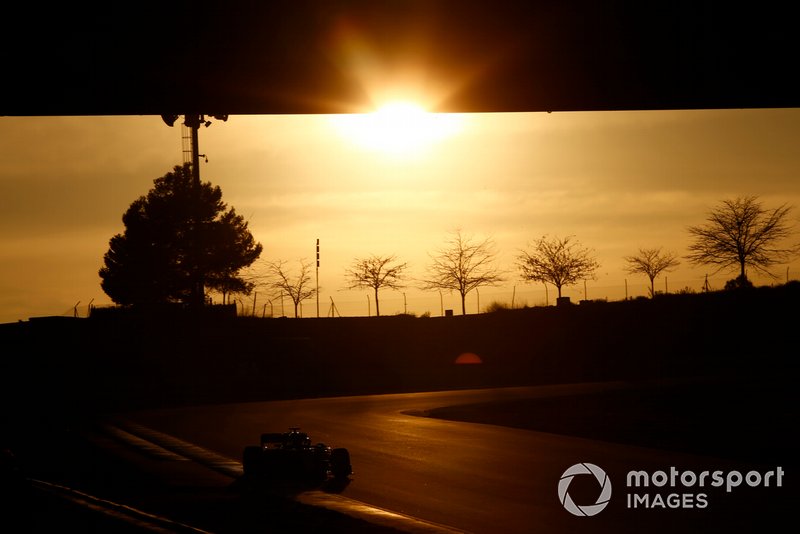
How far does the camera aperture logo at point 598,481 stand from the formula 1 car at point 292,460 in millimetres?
3574

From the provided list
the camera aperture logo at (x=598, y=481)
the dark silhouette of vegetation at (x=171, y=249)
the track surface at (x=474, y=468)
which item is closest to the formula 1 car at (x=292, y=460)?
the track surface at (x=474, y=468)

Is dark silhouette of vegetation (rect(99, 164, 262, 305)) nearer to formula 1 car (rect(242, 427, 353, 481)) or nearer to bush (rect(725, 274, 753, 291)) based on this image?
bush (rect(725, 274, 753, 291))

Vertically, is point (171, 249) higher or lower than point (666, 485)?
higher

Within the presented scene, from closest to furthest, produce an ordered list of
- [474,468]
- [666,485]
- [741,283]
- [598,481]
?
[666,485] → [598,481] → [474,468] → [741,283]

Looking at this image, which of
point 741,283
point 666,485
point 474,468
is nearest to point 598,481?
point 666,485

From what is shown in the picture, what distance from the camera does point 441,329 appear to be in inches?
2618

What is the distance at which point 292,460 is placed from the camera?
15281 millimetres

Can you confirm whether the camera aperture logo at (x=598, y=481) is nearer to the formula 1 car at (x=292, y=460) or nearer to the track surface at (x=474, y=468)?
the track surface at (x=474, y=468)

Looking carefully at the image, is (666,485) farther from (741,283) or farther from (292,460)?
(741,283)

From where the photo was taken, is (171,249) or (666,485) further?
(171,249)

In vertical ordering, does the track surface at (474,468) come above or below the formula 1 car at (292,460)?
below

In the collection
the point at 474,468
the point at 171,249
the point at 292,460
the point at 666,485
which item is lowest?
the point at 666,485

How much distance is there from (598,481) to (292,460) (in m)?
4.88

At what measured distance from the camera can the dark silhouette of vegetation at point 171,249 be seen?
65.3 meters
